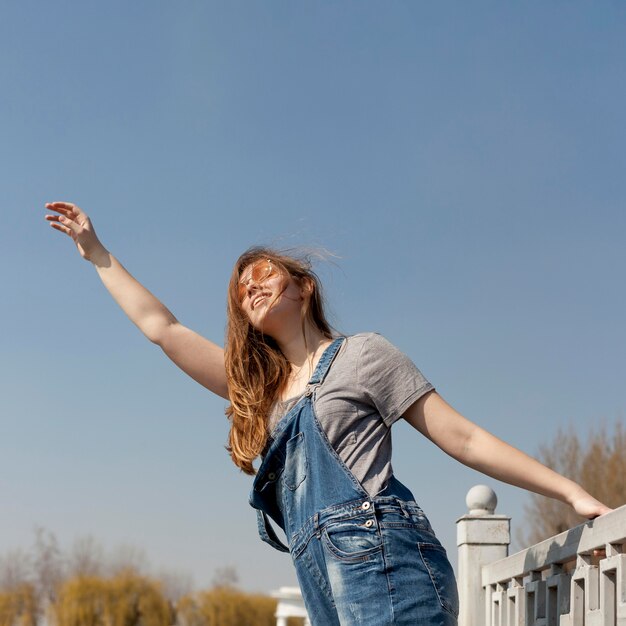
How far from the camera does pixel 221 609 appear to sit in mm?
24156

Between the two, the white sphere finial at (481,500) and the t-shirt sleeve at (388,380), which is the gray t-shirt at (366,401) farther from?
the white sphere finial at (481,500)

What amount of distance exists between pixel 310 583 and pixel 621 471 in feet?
54.9

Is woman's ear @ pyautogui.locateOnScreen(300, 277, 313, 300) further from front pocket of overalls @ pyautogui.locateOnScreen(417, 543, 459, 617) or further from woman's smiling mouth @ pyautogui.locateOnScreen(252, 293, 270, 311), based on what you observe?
front pocket of overalls @ pyautogui.locateOnScreen(417, 543, 459, 617)

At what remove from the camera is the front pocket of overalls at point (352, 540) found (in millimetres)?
1827

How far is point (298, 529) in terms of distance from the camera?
197 cm

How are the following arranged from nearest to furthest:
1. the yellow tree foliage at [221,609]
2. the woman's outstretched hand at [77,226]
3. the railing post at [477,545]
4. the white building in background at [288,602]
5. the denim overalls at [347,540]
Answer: the denim overalls at [347,540] < the woman's outstretched hand at [77,226] < the railing post at [477,545] < the white building in background at [288,602] < the yellow tree foliage at [221,609]

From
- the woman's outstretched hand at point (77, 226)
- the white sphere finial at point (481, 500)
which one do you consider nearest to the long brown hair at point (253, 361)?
the woman's outstretched hand at point (77, 226)

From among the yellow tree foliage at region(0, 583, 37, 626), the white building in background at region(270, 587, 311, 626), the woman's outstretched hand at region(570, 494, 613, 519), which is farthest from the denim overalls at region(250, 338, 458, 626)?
Answer: the yellow tree foliage at region(0, 583, 37, 626)

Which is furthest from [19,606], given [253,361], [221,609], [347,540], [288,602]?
[347,540]

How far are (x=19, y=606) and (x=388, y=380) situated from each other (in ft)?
78.7

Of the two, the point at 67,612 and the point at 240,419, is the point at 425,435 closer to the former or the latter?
the point at 240,419

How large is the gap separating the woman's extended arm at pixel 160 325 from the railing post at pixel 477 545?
5.13ft

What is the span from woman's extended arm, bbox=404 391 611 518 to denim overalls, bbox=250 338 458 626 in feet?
0.54

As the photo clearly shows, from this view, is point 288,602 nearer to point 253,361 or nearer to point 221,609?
point 253,361
